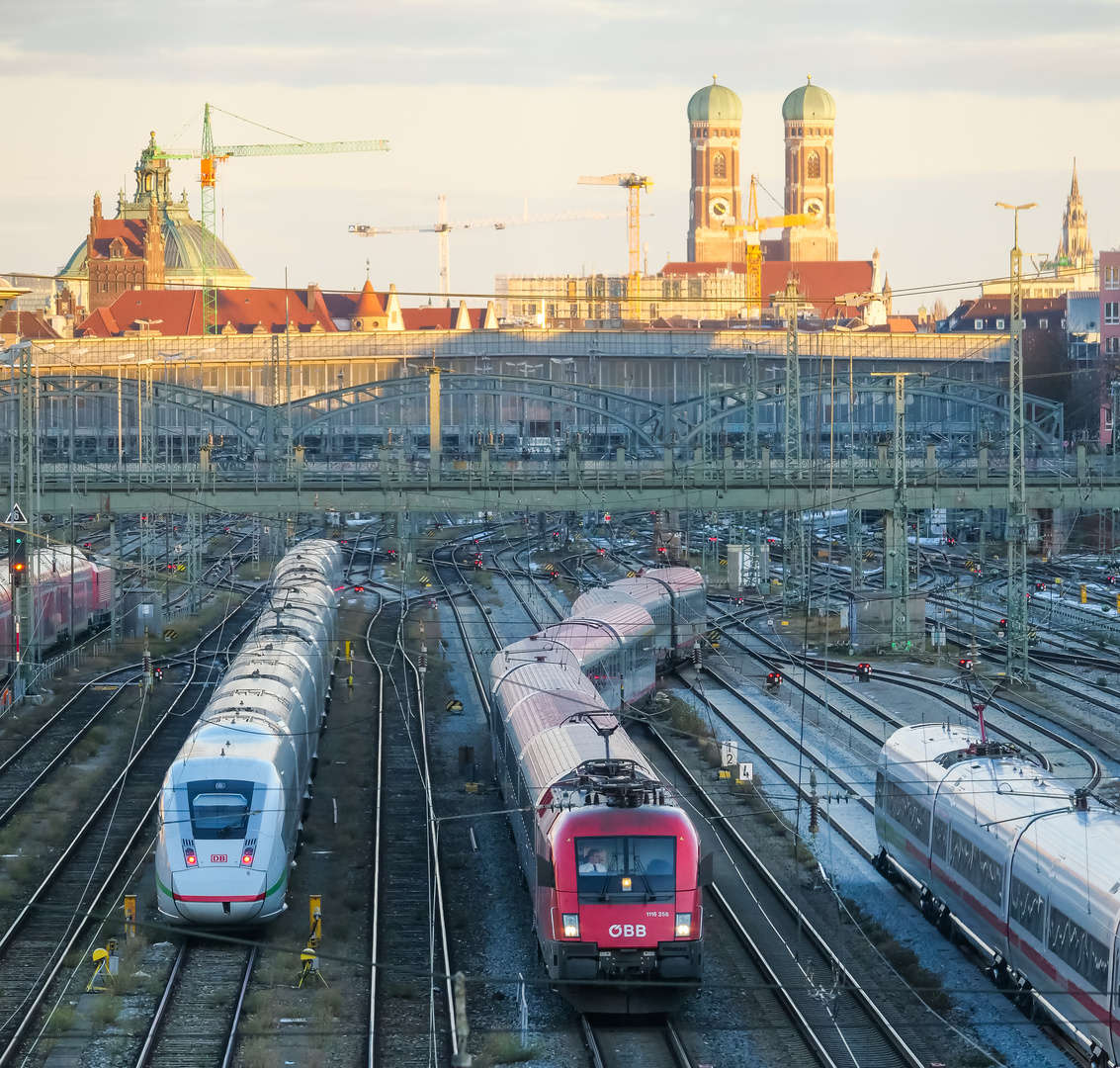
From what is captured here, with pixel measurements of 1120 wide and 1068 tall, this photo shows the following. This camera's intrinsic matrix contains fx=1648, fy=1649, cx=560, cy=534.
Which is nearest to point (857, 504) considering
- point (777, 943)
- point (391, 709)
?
point (391, 709)

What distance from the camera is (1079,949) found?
16.9 meters

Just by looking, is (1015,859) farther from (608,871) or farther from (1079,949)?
(608,871)

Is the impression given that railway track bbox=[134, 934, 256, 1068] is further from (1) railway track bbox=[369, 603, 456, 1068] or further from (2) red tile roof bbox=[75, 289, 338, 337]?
(2) red tile roof bbox=[75, 289, 338, 337]

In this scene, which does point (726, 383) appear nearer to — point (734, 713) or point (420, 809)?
point (734, 713)

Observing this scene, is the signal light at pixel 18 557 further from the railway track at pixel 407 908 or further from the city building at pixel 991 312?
the city building at pixel 991 312

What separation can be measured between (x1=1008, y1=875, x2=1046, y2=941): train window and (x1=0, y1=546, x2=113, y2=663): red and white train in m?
24.9

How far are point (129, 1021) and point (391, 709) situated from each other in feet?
60.5

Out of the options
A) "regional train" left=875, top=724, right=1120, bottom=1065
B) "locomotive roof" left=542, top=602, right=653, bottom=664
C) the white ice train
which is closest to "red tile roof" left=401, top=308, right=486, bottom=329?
"locomotive roof" left=542, top=602, right=653, bottom=664

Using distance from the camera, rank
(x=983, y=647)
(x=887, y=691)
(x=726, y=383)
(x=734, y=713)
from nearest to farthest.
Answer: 1. (x=734, y=713)
2. (x=887, y=691)
3. (x=983, y=647)
4. (x=726, y=383)

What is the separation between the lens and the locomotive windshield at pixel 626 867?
1825cm

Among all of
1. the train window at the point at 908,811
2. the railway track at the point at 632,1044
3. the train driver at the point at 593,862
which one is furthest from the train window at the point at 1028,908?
the train driver at the point at 593,862

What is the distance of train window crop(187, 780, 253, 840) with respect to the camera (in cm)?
Answer: 2077

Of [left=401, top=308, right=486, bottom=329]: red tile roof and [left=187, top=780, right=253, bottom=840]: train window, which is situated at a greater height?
[left=401, top=308, right=486, bottom=329]: red tile roof

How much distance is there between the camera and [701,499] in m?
47.0
